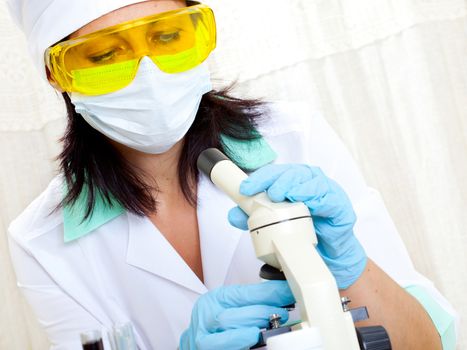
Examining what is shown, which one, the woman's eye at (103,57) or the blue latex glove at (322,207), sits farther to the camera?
the woman's eye at (103,57)

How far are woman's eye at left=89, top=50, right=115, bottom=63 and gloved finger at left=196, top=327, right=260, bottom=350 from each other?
1.70 feet

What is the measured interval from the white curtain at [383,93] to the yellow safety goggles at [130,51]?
2.14ft

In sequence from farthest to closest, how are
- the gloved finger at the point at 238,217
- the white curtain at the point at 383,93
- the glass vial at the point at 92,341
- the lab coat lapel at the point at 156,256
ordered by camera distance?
the white curtain at the point at 383,93 → the lab coat lapel at the point at 156,256 → the gloved finger at the point at 238,217 → the glass vial at the point at 92,341

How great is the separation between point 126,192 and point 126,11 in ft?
1.18

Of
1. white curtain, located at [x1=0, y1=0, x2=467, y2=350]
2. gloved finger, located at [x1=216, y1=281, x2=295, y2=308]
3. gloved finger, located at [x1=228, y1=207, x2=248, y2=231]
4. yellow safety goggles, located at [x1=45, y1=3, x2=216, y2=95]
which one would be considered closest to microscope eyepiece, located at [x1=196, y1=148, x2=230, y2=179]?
gloved finger, located at [x1=228, y1=207, x2=248, y2=231]

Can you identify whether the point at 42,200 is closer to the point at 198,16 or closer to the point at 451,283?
the point at 198,16

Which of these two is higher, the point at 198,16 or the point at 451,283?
the point at 198,16

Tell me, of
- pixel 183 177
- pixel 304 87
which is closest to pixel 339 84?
pixel 304 87

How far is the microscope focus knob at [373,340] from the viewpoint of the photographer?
0.77 meters

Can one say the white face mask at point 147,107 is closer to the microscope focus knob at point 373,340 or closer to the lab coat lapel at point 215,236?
the lab coat lapel at point 215,236

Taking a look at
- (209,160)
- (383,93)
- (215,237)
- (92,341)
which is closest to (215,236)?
(215,237)

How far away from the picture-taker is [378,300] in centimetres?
108

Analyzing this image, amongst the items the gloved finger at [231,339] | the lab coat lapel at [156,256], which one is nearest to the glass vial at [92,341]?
the gloved finger at [231,339]

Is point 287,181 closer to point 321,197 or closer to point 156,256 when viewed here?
point 321,197
